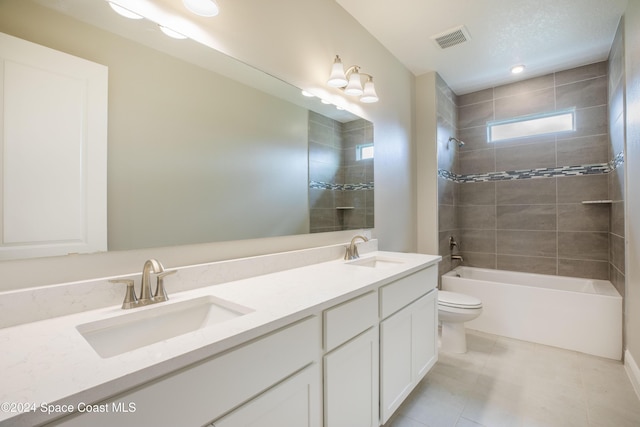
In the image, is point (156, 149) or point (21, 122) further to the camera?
point (156, 149)

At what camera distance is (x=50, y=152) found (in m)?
0.90

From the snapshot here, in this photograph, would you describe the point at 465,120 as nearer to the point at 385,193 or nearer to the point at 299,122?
the point at 385,193

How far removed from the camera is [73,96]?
937mm

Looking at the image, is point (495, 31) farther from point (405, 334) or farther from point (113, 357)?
point (113, 357)

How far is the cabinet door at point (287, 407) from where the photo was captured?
75 centimetres

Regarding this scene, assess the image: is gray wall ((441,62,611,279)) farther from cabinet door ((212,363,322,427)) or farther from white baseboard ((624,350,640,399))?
cabinet door ((212,363,322,427))

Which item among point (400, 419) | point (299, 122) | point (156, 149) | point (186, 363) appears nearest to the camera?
point (186, 363)

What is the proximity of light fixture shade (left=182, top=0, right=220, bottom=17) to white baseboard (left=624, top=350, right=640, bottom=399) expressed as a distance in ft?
10.5

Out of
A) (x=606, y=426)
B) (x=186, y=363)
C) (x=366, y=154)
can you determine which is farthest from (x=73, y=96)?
(x=606, y=426)

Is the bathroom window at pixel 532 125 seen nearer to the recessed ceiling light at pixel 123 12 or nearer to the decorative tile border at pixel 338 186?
the decorative tile border at pixel 338 186

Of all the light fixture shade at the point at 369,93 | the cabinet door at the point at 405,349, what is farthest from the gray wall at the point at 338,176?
the cabinet door at the point at 405,349

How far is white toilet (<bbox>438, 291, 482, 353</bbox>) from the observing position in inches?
89.5

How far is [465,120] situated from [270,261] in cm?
319

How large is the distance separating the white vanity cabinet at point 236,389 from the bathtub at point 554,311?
2.44 metres
